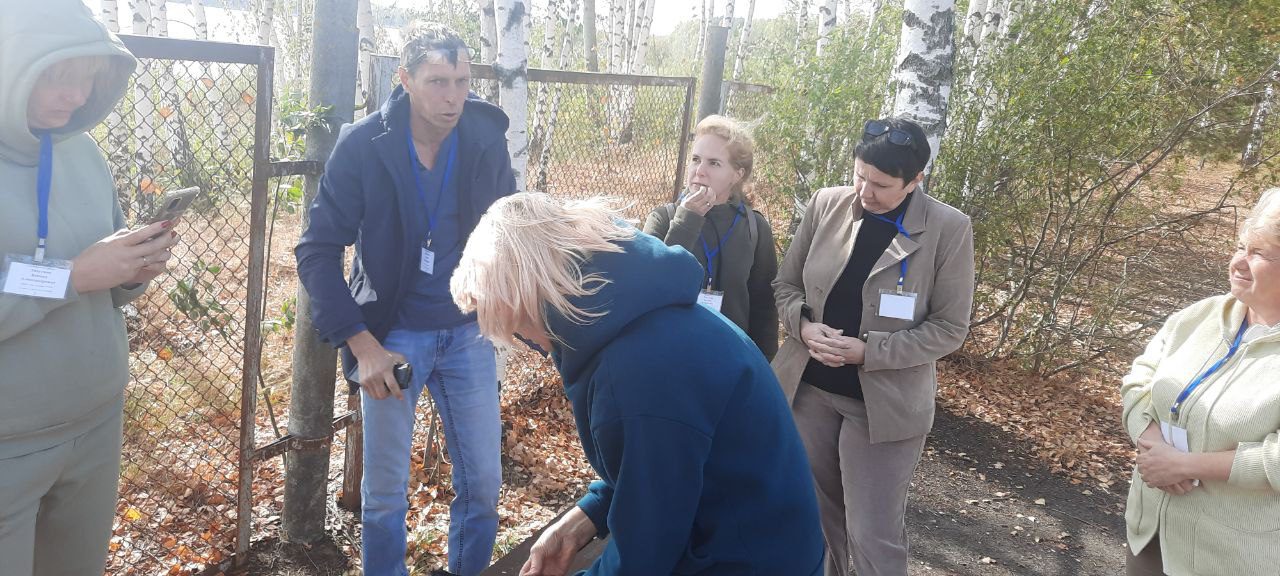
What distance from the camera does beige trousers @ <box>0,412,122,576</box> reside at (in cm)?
202

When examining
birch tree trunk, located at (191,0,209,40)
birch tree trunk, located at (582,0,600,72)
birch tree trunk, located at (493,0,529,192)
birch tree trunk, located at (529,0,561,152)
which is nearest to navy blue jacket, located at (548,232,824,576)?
birch tree trunk, located at (493,0,529,192)

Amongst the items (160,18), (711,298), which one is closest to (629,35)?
(160,18)

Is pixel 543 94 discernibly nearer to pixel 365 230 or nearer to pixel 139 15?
pixel 365 230

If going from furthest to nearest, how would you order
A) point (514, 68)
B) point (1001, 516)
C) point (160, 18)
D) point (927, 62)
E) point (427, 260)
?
point (160, 18) < point (1001, 516) < point (927, 62) < point (514, 68) < point (427, 260)

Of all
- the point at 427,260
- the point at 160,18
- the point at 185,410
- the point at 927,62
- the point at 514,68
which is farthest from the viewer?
the point at 160,18

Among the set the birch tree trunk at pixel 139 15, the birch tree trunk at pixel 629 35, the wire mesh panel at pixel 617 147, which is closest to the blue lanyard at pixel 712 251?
the wire mesh panel at pixel 617 147

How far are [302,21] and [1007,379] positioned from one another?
11.4 metres

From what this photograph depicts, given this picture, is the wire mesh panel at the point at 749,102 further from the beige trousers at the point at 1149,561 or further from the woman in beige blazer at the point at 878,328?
the beige trousers at the point at 1149,561

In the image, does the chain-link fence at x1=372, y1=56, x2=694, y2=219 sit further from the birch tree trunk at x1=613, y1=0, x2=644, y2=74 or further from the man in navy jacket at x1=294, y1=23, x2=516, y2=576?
the birch tree trunk at x1=613, y1=0, x2=644, y2=74

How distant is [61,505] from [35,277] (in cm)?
67

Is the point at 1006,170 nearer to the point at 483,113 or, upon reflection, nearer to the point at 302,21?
the point at 483,113

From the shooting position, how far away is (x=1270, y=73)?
5734 millimetres

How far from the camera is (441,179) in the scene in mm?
2877

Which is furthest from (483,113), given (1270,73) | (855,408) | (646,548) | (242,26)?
(242,26)
